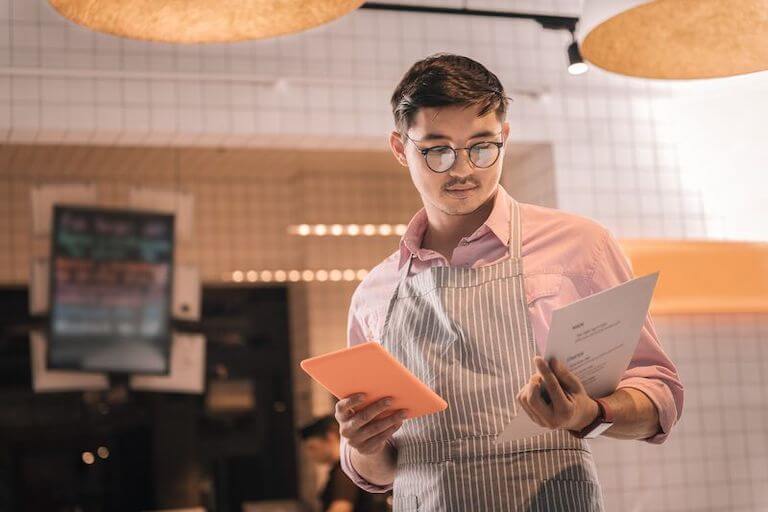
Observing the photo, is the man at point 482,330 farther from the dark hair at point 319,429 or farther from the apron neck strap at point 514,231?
the dark hair at point 319,429

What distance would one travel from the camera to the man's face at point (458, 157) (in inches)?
64.3

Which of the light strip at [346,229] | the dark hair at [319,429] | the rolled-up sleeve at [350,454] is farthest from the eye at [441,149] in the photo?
the light strip at [346,229]

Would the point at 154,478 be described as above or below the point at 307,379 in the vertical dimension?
below

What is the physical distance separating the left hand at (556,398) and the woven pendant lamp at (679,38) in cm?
79

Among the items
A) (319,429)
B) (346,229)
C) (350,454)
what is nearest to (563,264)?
(350,454)

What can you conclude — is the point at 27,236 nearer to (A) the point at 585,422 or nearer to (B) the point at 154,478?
(B) the point at 154,478

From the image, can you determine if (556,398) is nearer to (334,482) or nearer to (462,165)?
(462,165)

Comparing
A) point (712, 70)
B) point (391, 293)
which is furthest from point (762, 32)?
point (391, 293)

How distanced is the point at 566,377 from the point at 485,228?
0.42m

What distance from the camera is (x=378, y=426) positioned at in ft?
5.33

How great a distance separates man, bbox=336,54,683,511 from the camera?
157 cm

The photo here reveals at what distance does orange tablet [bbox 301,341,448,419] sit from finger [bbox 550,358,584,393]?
20 cm

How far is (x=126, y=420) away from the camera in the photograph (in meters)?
6.87

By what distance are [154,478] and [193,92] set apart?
3.48 metres
